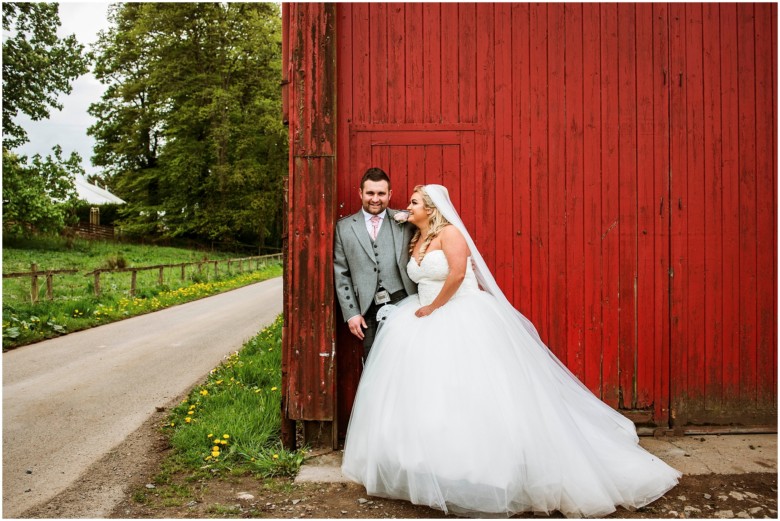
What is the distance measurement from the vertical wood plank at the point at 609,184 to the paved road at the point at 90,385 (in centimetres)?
412

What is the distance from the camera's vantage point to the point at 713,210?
15.3ft

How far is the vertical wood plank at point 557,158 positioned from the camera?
460 centimetres

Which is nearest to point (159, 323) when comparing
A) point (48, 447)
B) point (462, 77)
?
point (48, 447)

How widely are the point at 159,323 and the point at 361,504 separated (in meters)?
8.45

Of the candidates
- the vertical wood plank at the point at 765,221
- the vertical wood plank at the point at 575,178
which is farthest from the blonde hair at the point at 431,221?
the vertical wood plank at the point at 765,221

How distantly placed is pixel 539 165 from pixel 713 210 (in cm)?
149

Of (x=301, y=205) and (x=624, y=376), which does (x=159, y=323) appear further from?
(x=624, y=376)

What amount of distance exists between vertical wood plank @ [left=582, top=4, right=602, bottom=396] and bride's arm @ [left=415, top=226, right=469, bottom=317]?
1430mm

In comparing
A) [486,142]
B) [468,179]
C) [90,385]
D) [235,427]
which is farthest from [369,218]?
[90,385]

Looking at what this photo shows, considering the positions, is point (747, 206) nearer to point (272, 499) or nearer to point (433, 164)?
point (433, 164)

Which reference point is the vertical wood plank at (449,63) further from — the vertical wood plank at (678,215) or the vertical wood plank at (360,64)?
the vertical wood plank at (678,215)

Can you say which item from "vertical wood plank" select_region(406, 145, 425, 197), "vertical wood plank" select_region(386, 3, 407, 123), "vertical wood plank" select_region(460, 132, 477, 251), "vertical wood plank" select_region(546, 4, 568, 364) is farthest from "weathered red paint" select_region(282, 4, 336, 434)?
"vertical wood plank" select_region(546, 4, 568, 364)

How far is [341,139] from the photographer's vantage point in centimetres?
446

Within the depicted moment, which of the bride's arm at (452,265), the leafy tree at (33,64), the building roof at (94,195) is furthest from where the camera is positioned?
the building roof at (94,195)
